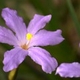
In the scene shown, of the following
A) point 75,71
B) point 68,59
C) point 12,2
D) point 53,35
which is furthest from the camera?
point 12,2

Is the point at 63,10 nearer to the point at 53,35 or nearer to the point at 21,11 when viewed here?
the point at 21,11

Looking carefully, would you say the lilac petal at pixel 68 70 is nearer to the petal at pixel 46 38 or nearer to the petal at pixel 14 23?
the petal at pixel 46 38

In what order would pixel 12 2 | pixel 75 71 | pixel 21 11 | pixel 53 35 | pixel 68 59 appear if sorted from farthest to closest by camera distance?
1. pixel 12 2
2. pixel 21 11
3. pixel 68 59
4. pixel 53 35
5. pixel 75 71

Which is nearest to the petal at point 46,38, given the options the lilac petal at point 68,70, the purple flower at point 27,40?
the purple flower at point 27,40

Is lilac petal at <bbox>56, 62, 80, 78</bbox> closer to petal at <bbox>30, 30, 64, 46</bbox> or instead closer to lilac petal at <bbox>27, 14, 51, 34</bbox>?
petal at <bbox>30, 30, 64, 46</bbox>

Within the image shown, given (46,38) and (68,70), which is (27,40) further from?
(68,70)

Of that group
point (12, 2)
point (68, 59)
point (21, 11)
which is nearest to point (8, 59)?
point (68, 59)
